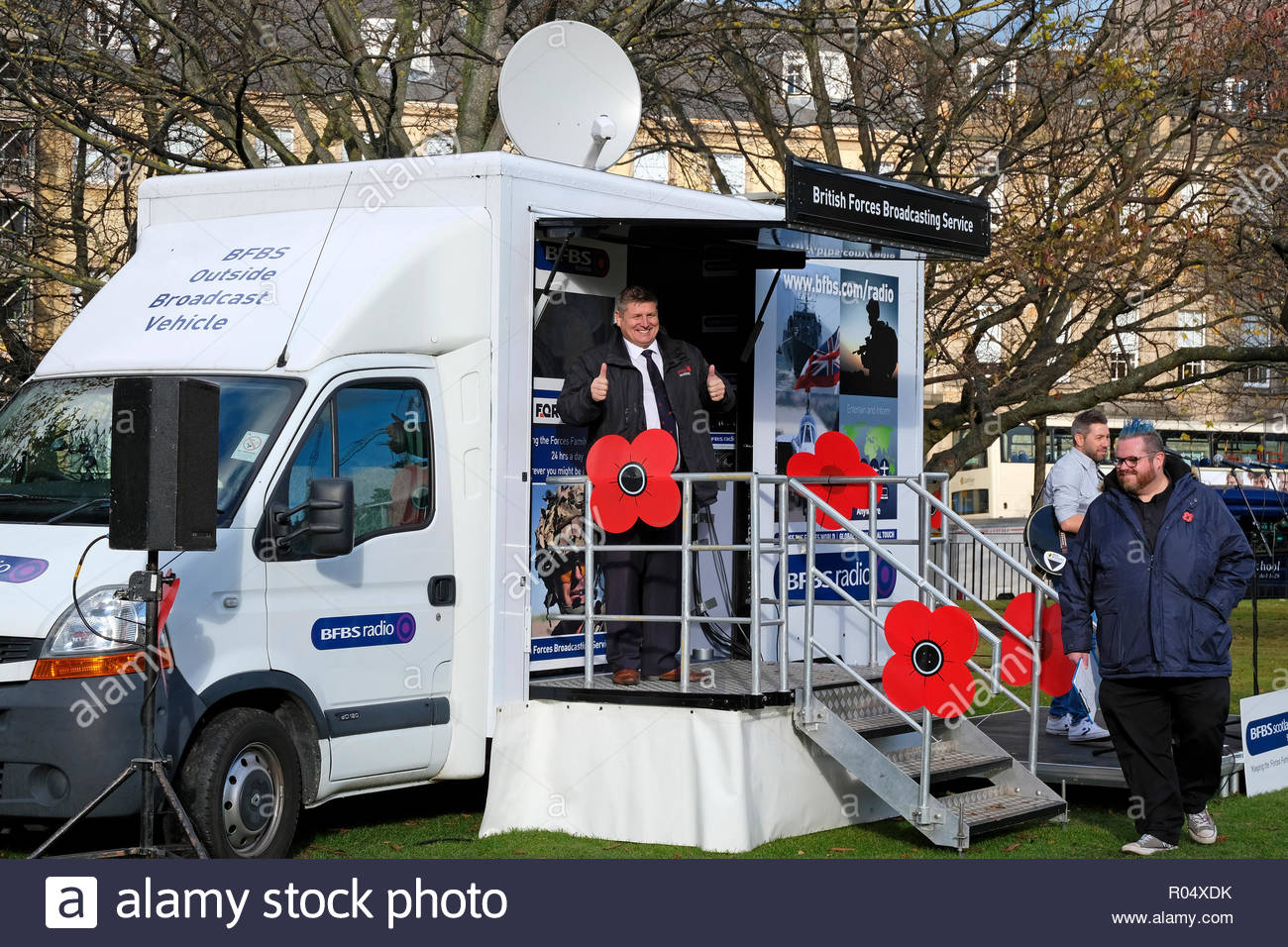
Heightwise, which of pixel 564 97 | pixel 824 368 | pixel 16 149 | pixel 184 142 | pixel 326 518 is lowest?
pixel 326 518

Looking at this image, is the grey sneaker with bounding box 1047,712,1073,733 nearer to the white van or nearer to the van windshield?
the white van

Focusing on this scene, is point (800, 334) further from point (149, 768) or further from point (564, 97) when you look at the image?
point (149, 768)

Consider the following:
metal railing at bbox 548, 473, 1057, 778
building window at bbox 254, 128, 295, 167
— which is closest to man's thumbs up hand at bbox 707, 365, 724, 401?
metal railing at bbox 548, 473, 1057, 778

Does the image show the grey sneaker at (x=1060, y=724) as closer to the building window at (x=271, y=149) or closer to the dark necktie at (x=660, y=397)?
the dark necktie at (x=660, y=397)

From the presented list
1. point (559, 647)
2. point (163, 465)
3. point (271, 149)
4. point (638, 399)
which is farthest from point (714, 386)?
point (271, 149)

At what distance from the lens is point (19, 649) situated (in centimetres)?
671

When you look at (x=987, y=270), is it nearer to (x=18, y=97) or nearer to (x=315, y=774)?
(x=18, y=97)

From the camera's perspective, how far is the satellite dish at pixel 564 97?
950 cm

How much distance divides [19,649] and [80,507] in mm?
859

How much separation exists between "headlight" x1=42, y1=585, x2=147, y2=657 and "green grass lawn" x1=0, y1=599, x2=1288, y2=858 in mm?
837

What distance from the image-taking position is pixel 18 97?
1352 centimetres

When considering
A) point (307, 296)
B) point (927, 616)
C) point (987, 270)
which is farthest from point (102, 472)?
point (987, 270)

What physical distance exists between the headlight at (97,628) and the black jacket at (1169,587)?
4.12 meters

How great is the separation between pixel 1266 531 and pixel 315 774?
27.0m
